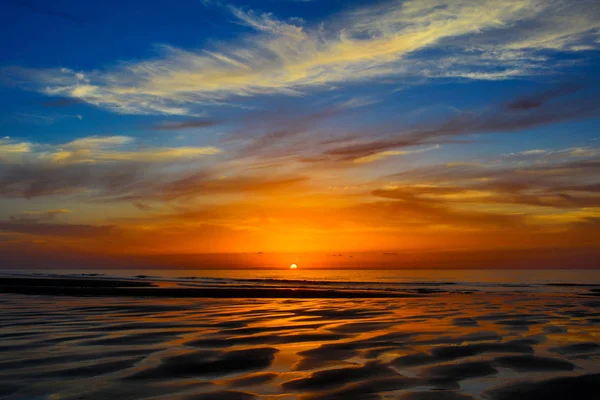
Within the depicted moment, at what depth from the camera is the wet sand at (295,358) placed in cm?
955

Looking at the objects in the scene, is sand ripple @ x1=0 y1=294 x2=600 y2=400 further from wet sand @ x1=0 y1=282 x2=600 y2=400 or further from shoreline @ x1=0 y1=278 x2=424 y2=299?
shoreline @ x1=0 y1=278 x2=424 y2=299

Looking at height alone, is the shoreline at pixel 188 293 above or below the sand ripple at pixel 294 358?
above

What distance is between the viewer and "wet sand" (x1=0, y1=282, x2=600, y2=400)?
9.55 m

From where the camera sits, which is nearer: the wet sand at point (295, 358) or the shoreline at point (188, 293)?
the wet sand at point (295, 358)

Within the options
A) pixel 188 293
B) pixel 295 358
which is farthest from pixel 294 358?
pixel 188 293

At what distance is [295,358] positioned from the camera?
12898mm

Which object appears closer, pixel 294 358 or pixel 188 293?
pixel 294 358

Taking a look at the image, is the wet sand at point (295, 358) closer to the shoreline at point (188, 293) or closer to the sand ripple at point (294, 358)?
the sand ripple at point (294, 358)

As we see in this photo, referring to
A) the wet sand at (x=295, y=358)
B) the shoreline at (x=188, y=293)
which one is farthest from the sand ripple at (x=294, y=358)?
the shoreline at (x=188, y=293)

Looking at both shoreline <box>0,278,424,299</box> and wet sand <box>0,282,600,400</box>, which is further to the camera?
shoreline <box>0,278,424,299</box>

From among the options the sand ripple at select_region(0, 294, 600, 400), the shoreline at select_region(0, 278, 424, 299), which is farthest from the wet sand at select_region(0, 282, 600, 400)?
the shoreline at select_region(0, 278, 424, 299)

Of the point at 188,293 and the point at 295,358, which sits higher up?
the point at 188,293

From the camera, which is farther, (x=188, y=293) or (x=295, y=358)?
(x=188, y=293)

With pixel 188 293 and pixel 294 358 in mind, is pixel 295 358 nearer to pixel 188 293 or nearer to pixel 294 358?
pixel 294 358
